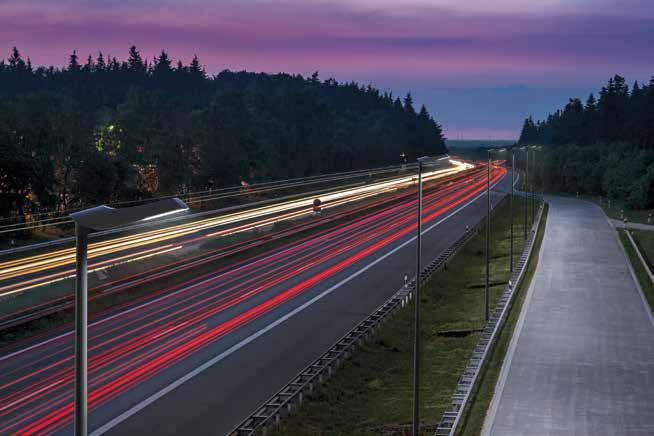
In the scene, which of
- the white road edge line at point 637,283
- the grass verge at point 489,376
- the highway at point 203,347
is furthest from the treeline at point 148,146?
the white road edge line at point 637,283

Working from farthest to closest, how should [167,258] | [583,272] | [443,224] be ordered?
[443,224] → [583,272] → [167,258]

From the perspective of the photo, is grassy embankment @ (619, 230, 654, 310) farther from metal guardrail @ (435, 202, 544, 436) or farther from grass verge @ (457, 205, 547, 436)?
metal guardrail @ (435, 202, 544, 436)

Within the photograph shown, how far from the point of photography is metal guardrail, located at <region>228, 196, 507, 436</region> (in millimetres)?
22923

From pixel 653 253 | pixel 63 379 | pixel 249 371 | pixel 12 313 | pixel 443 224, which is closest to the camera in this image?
pixel 63 379

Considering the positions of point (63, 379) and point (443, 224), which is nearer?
point (63, 379)

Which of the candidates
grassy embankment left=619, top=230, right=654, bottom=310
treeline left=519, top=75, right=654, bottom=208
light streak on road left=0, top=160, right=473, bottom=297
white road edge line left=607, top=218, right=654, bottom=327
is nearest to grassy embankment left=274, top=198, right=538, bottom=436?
white road edge line left=607, top=218, right=654, bottom=327

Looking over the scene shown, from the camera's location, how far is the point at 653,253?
204ft

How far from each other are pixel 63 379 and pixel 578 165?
12508 centimetres

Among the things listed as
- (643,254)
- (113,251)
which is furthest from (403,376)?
(643,254)

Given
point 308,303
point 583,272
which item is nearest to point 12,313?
point 308,303

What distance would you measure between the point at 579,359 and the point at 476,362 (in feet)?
13.8

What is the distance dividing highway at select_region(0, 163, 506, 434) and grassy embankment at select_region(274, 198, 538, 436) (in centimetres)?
174

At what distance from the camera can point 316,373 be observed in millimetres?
28078

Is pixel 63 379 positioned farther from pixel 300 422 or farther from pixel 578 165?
pixel 578 165
